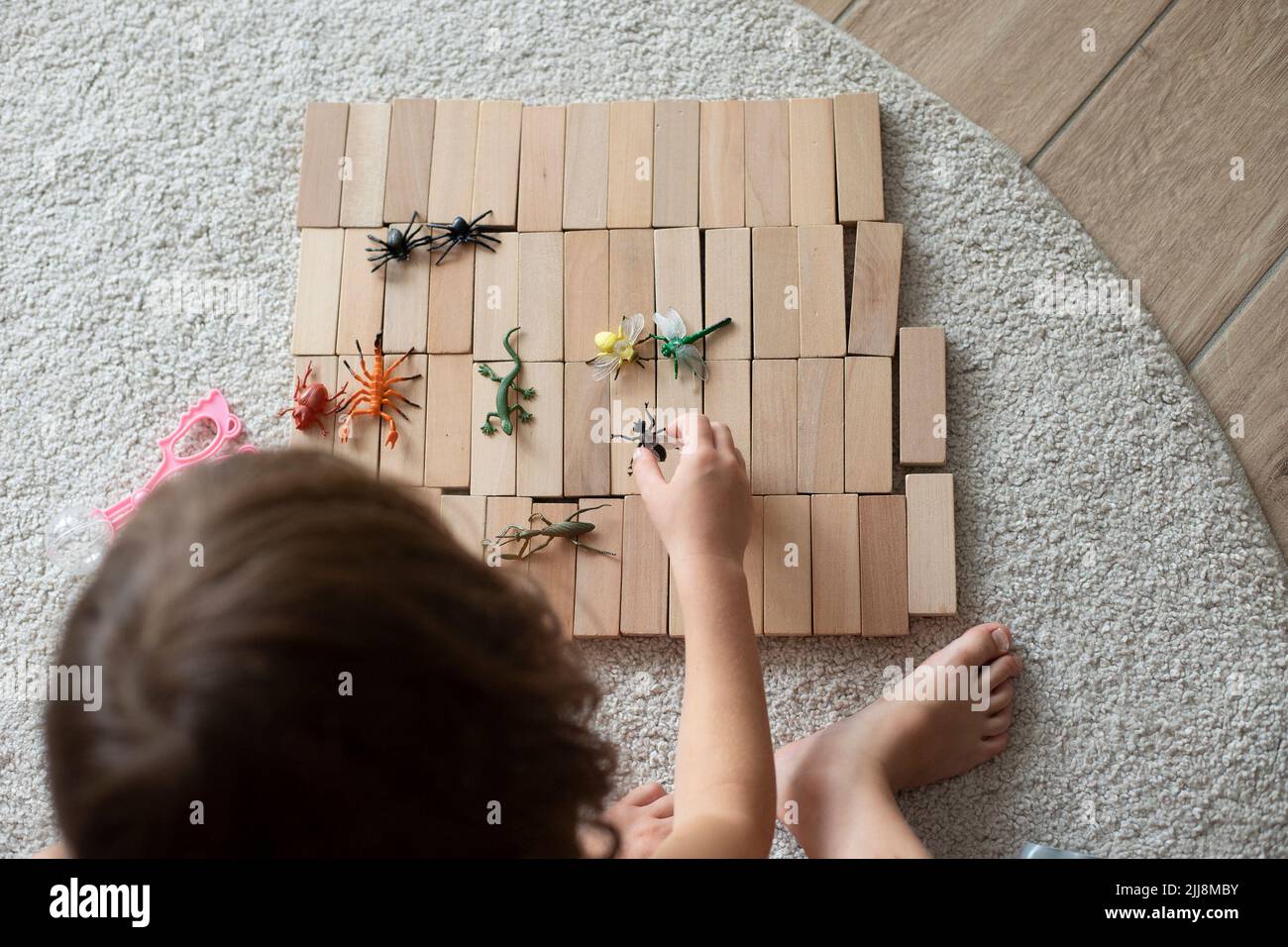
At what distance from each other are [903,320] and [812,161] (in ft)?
0.58

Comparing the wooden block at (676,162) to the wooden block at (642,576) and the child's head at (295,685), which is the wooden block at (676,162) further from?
the child's head at (295,685)

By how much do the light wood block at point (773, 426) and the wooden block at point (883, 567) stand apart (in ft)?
0.26

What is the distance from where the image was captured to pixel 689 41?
101 centimetres

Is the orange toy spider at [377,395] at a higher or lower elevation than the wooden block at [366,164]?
lower

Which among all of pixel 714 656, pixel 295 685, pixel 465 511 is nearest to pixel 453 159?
pixel 465 511

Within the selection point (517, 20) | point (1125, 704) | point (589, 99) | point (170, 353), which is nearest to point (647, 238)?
point (589, 99)

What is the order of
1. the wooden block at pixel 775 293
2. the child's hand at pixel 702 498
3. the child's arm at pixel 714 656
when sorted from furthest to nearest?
1. the wooden block at pixel 775 293
2. the child's hand at pixel 702 498
3. the child's arm at pixel 714 656

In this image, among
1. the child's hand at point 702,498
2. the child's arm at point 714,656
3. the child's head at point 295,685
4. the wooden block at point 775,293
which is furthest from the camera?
the wooden block at point 775,293

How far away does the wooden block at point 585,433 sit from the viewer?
36.2 inches

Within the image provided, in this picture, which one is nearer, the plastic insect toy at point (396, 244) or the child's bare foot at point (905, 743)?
the child's bare foot at point (905, 743)

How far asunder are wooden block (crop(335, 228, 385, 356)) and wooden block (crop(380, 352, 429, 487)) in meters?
0.05

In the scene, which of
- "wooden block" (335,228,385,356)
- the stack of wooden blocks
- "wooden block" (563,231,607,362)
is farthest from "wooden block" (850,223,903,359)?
"wooden block" (335,228,385,356)

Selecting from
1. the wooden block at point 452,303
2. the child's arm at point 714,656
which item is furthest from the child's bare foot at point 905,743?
the wooden block at point 452,303
